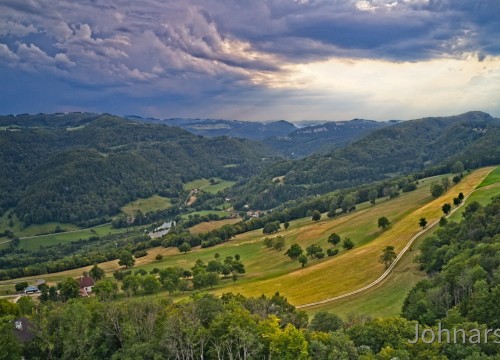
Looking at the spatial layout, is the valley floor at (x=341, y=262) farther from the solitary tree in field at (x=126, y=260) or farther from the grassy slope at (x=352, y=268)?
the solitary tree in field at (x=126, y=260)

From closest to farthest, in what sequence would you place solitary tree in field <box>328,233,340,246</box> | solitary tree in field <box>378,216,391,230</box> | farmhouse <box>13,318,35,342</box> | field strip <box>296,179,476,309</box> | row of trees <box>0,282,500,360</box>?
row of trees <box>0,282,500,360</box>, farmhouse <box>13,318,35,342</box>, field strip <box>296,179,476,309</box>, solitary tree in field <box>378,216,391,230</box>, solitary tree in field <box>328,233,340,246</box>

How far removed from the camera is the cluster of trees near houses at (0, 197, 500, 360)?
44.4m

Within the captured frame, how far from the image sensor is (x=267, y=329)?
48031 mm

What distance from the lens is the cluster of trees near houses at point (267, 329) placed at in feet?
146

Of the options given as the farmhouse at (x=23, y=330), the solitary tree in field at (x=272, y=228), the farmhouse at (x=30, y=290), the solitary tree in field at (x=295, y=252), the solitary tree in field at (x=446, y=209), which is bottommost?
the farmhouse at (x=30, y=290)

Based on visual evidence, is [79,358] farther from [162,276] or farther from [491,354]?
[162,276]

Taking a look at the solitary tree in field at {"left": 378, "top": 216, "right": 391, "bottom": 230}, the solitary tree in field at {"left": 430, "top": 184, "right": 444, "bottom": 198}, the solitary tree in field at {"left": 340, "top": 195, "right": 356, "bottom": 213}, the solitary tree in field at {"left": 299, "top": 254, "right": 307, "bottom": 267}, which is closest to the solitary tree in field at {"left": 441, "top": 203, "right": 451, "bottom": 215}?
the solitary tree in field at {"left": 378, "top": 216, "right": 391, "bottom": 230}

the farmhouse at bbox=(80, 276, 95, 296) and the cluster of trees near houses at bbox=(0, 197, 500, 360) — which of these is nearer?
the cluster of trees near houses at bbox=(0, 197, 500, 360)

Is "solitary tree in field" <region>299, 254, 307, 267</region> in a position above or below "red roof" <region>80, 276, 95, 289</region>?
above

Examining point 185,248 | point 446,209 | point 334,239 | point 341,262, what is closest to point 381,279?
point 341,262

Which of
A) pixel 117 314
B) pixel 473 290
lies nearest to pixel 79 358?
pixel 117 314

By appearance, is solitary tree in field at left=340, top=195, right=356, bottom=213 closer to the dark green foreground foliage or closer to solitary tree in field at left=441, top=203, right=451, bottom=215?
solitary tree in field at left=441, top=203, right=451, bottom=215

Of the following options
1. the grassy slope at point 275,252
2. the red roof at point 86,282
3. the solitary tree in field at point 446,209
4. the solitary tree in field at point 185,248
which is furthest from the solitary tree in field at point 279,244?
the red roof at point 86,282

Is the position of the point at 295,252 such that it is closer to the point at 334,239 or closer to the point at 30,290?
the point at 334,239
